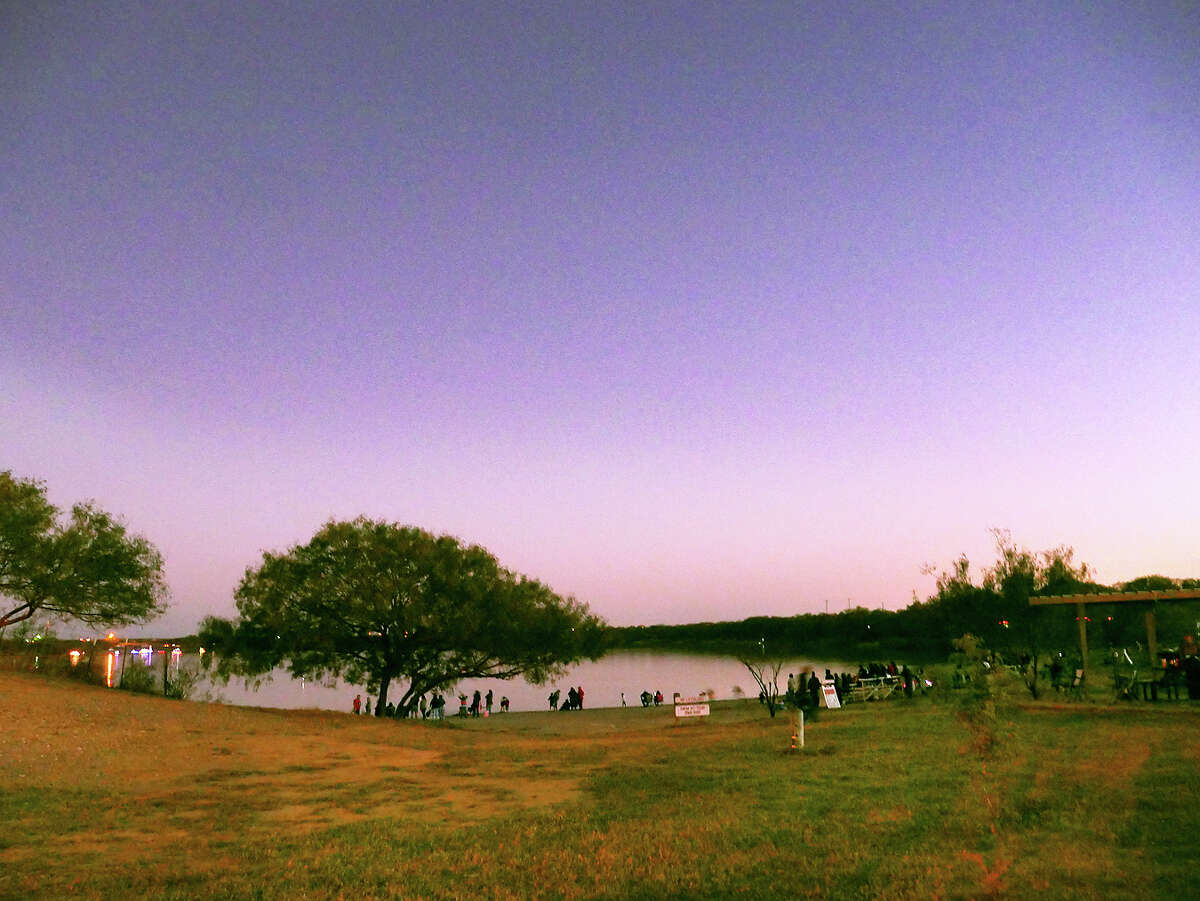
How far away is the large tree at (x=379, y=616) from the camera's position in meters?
32.6

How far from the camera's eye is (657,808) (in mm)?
11594

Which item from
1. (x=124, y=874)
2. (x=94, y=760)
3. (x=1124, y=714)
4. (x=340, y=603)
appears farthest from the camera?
(x=340, y=603)

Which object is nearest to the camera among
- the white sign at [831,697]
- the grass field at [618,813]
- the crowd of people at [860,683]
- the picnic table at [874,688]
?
the grass field at [618,813]

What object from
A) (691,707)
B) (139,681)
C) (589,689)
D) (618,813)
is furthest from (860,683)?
(589,689)

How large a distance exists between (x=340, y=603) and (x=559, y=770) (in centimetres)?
1919

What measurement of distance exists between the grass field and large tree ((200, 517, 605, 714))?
12.1 m

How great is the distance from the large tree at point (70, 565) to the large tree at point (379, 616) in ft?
10.8

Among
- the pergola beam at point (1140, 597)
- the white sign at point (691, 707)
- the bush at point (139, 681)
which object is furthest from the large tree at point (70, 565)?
the pergola beam at point (1140, 597)

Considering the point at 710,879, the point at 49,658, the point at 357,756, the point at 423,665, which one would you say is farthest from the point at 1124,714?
the point at 49,658

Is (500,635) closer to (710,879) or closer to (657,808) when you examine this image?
(657,808)

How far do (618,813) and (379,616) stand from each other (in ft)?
75.3

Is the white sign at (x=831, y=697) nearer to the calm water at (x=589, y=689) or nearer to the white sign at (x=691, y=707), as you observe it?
the white sign at (x=691, y=707)

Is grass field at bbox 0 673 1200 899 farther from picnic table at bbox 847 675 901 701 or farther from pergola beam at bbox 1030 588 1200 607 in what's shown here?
picnic table at bbox 847 675 901 701

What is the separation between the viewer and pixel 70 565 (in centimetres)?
3123
